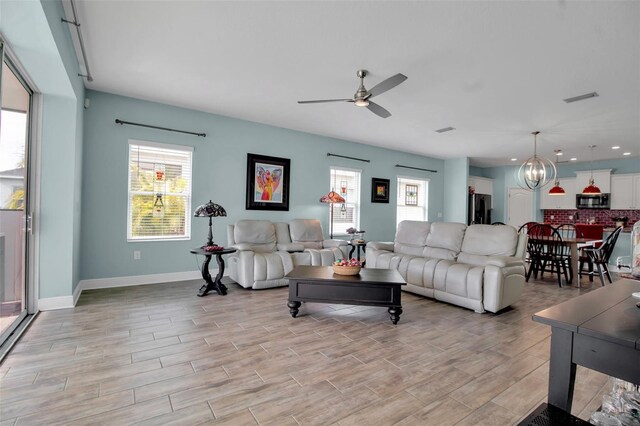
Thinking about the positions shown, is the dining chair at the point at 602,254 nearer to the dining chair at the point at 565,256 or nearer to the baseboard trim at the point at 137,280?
the dining chair at the point at 565,256

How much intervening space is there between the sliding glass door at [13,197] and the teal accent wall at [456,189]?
8.44 metres

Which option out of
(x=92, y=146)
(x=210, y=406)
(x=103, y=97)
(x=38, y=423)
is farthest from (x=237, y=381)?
(x=103, y=97)

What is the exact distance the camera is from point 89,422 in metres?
1.62

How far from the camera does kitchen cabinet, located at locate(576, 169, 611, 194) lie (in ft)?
25.7

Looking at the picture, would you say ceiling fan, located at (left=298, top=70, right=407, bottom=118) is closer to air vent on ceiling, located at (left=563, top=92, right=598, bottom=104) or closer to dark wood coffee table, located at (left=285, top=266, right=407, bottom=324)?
dark wood coffee table, located at (left=285, top=266, right=407, bottom=324)

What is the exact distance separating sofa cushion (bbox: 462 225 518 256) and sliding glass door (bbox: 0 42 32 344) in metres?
4.92

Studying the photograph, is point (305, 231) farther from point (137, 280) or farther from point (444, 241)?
point (137, 280)

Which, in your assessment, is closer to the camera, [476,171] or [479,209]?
[479,209]

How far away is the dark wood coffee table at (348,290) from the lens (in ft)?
10.4

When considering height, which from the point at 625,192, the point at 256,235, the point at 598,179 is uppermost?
the point at 598,179

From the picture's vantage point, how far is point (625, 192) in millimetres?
7578

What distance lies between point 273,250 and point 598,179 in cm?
846

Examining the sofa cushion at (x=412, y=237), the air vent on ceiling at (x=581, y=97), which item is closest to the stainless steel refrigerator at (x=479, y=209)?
the sofa cushion at (x=412, y=237)

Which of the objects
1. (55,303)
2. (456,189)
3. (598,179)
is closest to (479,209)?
(456,189)
